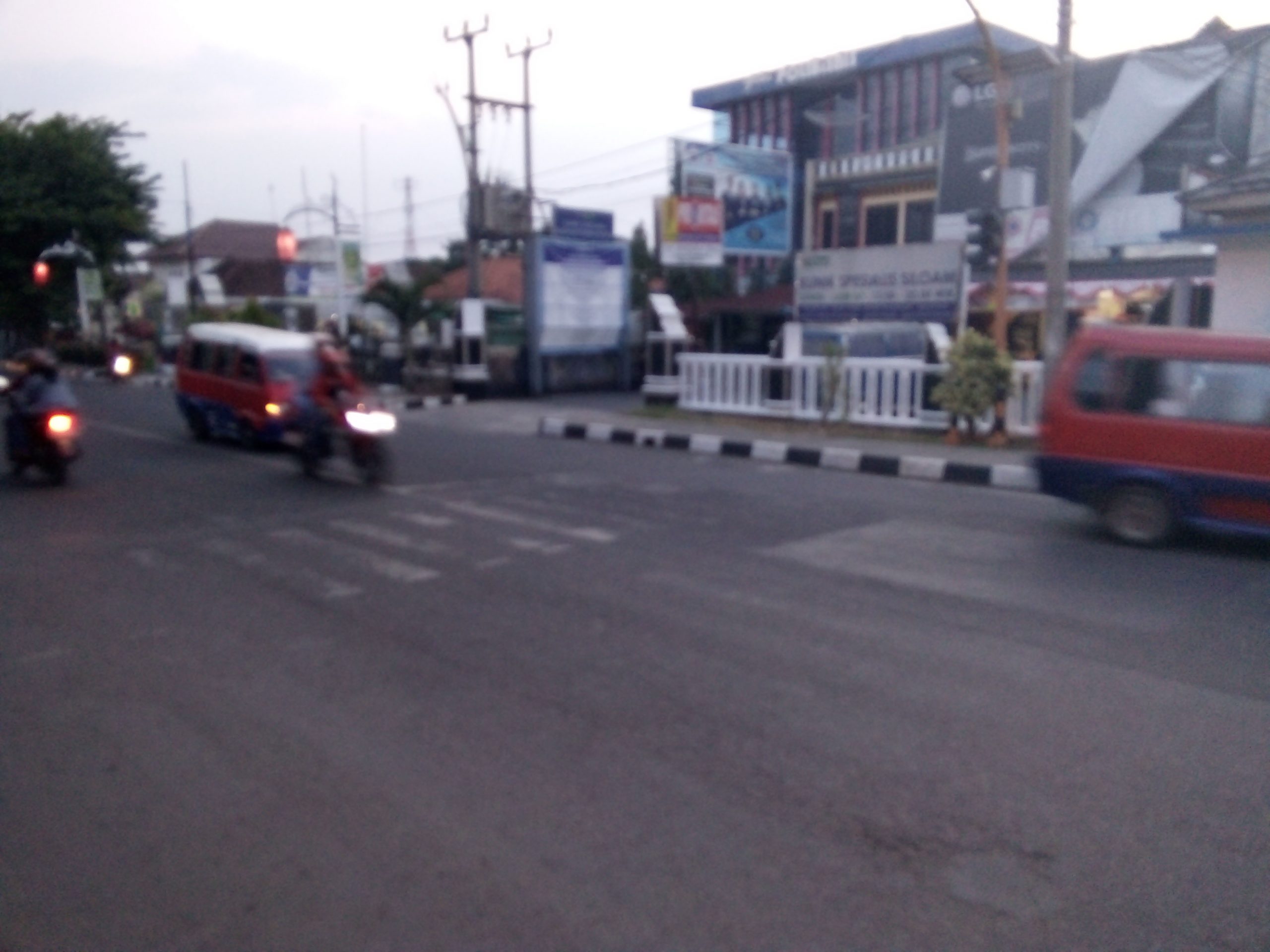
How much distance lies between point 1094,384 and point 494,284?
32.2m

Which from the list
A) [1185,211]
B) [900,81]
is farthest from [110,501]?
[900,81]

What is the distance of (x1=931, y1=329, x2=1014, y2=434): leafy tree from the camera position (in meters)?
15.1

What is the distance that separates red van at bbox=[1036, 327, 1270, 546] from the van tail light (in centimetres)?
1021

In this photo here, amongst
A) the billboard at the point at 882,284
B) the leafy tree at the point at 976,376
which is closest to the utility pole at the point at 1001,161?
the leafy tree at the point at 976,376

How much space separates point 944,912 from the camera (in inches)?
142

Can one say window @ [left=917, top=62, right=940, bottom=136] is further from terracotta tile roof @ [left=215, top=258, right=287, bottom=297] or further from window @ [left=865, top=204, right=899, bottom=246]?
terracotta tile roof @ [left=215, top=258, right=287, bottom=297]

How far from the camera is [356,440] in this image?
497 inches

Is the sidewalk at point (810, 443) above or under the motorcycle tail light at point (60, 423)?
under

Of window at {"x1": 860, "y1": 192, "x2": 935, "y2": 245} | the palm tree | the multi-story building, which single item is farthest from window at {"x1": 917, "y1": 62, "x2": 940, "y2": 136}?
the palm tree

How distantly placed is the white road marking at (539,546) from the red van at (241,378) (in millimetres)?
6689

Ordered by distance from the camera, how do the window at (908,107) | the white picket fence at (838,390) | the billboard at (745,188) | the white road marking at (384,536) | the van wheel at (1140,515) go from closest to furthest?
the white road marking at (384,536), the van wheel at (1140,515), the white picket fence at (838,390), the billboard at (745,188), the window at (908,107)

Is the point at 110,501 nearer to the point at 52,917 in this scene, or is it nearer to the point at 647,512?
the point at 647,512

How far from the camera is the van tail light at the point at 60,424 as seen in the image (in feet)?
41.4

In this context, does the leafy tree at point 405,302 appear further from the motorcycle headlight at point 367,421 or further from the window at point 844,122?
the motorcycle headlight at point 367,421
